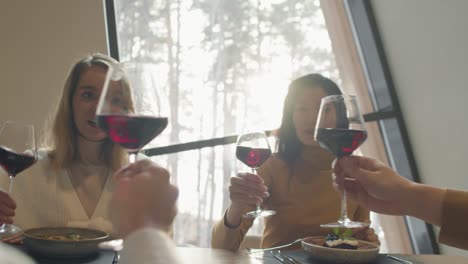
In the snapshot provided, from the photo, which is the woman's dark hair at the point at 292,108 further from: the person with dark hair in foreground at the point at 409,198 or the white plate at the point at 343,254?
the white plate at the point at 343,254

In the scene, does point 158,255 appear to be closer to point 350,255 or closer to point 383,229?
point 350,255

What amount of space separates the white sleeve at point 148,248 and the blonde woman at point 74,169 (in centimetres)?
102

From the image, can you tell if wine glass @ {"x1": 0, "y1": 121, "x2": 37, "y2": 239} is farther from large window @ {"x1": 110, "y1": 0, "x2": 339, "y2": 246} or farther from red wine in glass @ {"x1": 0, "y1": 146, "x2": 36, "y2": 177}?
large window @ {"x1": 110, "y1": 0, "x2": 339, "y2": 246}

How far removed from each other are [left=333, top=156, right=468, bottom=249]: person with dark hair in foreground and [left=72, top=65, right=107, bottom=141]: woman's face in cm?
94

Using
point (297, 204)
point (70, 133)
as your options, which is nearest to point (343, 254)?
point (297, 204)

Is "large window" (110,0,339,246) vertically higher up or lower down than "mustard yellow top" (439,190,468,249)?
higher up

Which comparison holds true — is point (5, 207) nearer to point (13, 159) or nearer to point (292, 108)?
point (13, 159)

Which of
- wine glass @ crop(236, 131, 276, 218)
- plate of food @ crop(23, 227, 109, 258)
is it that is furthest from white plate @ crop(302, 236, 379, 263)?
plate of food @ crop(23, 227, 109, 258)

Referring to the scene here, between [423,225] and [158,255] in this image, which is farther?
[423,225]

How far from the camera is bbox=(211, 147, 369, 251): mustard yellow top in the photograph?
172 centimetres

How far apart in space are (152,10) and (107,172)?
1.61 m

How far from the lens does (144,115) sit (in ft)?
2.72

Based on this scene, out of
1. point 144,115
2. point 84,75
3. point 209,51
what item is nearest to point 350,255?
point 144,115

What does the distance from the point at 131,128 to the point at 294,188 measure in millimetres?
1213
